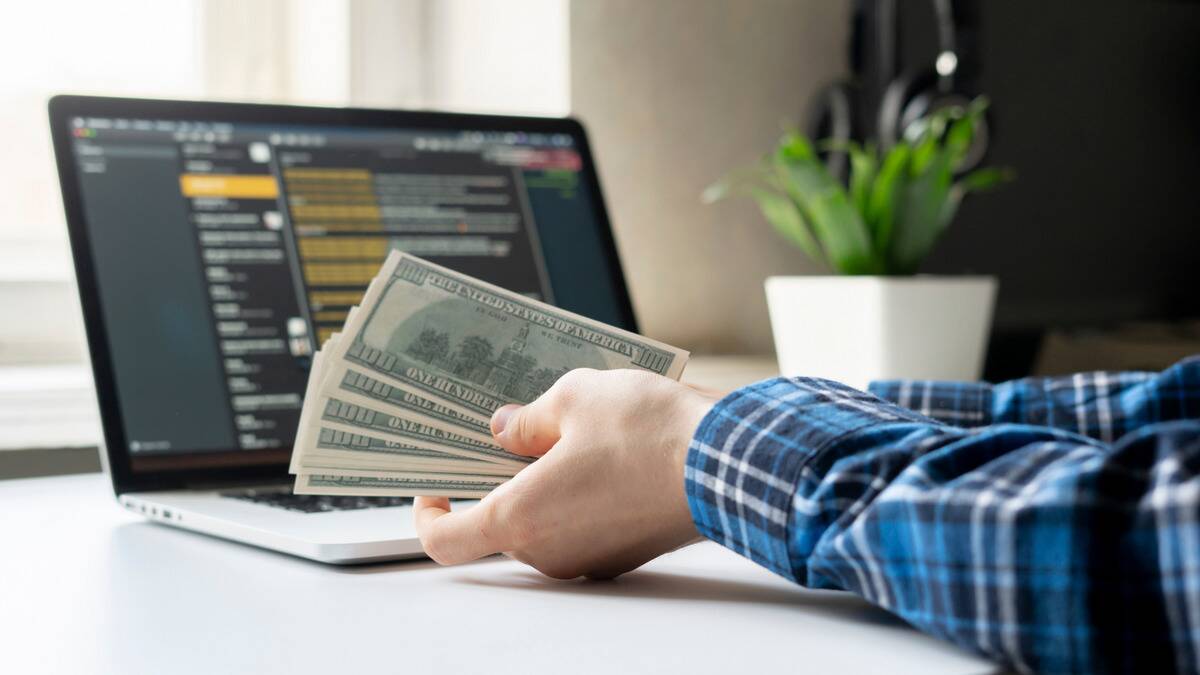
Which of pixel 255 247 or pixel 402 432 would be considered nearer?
pixel 402 432

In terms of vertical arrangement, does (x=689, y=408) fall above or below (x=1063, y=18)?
below

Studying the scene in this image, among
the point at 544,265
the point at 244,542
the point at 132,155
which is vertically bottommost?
the point at 244,542

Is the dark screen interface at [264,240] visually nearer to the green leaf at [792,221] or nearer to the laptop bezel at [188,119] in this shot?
the laptop bezel at [188,119]

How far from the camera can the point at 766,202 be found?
1375mm

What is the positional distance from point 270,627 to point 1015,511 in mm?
303

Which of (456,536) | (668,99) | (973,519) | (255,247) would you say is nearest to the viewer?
(973,519)

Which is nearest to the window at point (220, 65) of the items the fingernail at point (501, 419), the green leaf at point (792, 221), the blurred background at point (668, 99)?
the blurred background at point (668, 99)

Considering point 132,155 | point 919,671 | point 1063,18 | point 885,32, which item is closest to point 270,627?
point 919,671

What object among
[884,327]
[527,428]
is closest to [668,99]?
[884,327]

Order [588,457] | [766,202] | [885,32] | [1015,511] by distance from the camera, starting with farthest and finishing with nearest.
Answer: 1. [885,32]
2. [766,202]
3. [588,457]
4. [1015,511]

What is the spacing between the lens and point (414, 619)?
0.54m

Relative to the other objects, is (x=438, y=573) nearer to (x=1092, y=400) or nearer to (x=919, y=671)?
(x=919, y=671)

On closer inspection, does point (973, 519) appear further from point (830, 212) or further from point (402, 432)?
point (830, 212)

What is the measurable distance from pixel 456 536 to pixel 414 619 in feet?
0.21
